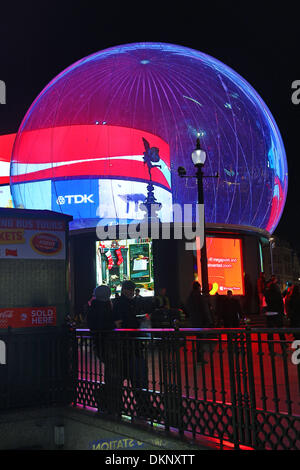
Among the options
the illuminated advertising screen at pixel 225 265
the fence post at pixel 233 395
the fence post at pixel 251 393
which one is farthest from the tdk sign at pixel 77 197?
the fence post at pixel 251 393

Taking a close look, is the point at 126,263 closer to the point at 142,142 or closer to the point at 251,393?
the point at 142,142

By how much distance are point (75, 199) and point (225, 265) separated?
8.51 metres

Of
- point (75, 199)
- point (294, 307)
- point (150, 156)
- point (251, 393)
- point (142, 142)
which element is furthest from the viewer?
point (75, 199)

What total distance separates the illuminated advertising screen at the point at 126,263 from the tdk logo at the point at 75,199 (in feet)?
9.65

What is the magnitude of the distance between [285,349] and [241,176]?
22.2m

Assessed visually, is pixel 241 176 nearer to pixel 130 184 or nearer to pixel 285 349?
pixel 130 184

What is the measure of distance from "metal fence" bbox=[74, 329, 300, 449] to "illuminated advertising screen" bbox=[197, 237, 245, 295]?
49.3 ft

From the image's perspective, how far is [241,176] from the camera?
26125mm

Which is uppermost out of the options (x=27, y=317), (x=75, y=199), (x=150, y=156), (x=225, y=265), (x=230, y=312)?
(x=150, y=156)

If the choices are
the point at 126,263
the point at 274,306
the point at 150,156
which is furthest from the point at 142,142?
the point at 274,306

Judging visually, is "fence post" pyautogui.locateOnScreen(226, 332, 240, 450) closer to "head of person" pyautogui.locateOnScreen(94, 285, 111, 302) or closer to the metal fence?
the metal fence

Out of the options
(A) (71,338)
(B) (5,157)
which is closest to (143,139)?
(A) (71,338)

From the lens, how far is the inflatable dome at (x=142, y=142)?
976 inches

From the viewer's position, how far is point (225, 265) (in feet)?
80.3
